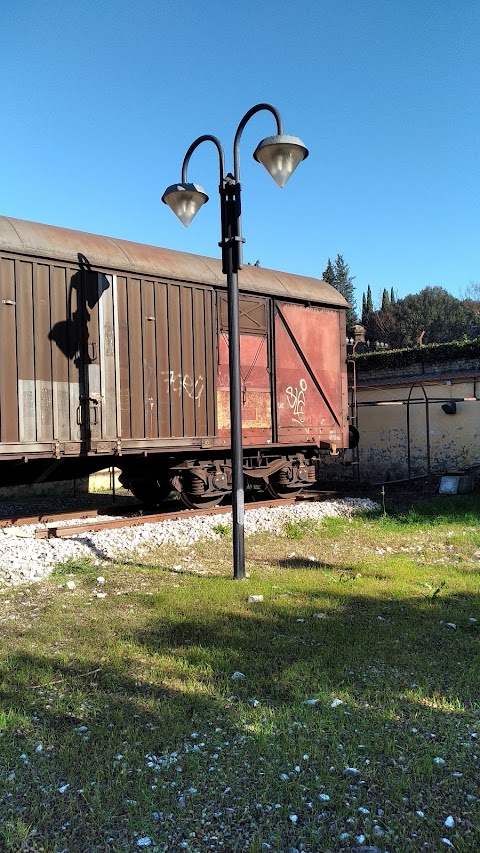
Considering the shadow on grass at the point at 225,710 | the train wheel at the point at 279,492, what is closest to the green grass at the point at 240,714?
the shadow on grass at the point at 225,710

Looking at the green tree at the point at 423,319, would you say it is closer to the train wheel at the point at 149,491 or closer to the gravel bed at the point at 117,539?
the train wheel at the point at 149,491

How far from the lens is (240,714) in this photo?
3.22 metres

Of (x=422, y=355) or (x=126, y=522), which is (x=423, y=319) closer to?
(x=422, y=355)

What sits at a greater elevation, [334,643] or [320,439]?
[320,439]

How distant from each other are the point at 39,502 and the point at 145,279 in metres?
5.88

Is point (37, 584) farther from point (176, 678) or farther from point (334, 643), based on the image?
point (334, 643)

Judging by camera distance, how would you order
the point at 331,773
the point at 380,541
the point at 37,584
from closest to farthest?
the point at 331,773 < the point at 37,584 < the point at 380,541

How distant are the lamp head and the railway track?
14.1 ft

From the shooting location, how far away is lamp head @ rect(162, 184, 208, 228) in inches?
258

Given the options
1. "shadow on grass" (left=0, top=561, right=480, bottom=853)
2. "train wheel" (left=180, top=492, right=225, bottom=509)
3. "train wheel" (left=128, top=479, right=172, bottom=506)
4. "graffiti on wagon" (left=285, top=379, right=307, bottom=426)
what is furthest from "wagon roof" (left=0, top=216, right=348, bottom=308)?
"shadow on grass" (left=0, top=561, right=480, bottom=853)

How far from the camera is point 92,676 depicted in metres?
3.74

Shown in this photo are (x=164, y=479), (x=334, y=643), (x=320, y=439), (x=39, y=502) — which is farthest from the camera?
(x=39, y=502)

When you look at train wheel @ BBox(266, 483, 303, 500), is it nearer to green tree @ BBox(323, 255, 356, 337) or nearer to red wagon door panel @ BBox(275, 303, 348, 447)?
red wagon door panel @ BBox(275, 303, 348, 447)

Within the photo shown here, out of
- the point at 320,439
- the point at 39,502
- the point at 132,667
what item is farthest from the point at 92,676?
the point at 39,502
